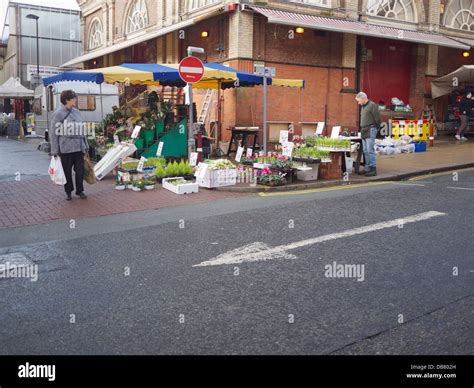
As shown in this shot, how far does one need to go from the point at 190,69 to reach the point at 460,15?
19014mm

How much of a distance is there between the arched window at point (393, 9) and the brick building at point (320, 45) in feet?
0.14

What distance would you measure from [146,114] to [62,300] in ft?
33.6

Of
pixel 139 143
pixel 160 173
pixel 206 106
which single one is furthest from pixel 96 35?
pixel 160 173

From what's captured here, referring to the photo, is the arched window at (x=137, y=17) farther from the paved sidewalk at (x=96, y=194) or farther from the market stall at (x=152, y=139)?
the paved sidewalk at (x=96, y=194)

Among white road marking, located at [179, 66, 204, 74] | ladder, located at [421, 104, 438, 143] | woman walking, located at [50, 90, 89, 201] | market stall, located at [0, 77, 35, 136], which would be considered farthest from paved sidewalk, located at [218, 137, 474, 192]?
market stall, located at [0, 77, 35, 136]

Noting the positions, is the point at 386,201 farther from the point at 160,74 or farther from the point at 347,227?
the point at 160,74

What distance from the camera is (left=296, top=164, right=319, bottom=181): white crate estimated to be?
11.8 metres

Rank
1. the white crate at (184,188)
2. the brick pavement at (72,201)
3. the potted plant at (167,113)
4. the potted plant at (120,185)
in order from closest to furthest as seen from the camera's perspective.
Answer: the brick pavement at (72,201)
the white crate at (184,188)
the potted plant at (120,185)
the potted plant at (167,113)

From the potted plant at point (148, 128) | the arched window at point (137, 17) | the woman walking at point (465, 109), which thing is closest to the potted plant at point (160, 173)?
the potted plant at point (148, 128)

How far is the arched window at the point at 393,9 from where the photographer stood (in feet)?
72.6

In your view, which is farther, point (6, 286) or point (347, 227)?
point (347, 227)
